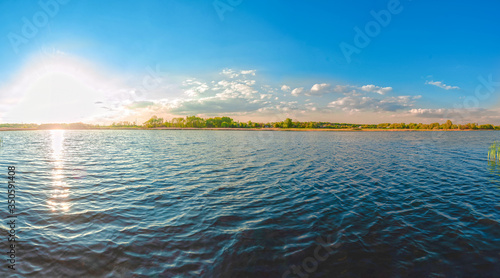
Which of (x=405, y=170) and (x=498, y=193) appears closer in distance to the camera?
(x=498, y=193)

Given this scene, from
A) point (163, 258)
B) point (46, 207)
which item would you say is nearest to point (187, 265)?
point (163, 258)

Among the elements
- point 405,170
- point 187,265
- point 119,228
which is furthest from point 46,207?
point 405,170

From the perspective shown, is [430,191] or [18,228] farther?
[430,191]

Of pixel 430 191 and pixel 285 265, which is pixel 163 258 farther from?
pixel 430 191

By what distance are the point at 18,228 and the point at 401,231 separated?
18.9m

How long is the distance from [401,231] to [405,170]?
20.0 meters

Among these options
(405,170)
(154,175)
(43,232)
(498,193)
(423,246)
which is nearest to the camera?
(423,246)

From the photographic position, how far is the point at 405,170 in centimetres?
2680

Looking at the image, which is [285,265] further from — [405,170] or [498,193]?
[405,170]

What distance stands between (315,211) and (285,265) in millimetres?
5864

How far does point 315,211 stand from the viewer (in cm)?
1321

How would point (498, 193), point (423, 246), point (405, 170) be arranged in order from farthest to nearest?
point (405, 170) < point (498, 193) < point (423, 246)

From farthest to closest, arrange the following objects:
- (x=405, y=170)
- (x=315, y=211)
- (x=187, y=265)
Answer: (x=405, y=170), (x=315, y=211), (x=187, y=265)

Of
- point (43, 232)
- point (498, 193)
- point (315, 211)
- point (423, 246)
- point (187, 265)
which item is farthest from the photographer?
point (498, 193)
